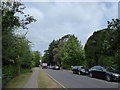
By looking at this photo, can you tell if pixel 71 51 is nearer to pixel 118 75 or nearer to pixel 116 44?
pixel 116 44

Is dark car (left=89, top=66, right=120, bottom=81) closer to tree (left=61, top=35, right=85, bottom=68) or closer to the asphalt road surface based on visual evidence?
the asphalt road surface

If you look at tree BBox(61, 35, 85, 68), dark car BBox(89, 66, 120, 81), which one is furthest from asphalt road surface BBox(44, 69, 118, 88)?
tree BBox(61, 35, 85, 68)

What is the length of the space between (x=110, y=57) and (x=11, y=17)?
60.2ft

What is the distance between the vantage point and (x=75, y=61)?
154 ft

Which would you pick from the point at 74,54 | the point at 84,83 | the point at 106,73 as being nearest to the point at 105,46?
the point at 106,73

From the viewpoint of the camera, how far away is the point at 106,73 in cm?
1675

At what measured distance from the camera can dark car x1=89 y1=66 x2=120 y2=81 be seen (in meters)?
15.6

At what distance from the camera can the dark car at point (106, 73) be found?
1565cm

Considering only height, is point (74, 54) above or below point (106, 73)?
above

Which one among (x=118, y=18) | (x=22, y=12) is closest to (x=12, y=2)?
(x=22, y=12)

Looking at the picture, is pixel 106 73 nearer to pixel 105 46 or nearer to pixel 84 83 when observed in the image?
pixel 84 83

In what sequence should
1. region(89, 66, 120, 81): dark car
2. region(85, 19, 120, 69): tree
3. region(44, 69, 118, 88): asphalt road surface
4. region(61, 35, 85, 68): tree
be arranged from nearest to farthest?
region(44, 69, 118, 88): asphalt road surface < region(89, 66, 120, 81): dark car < region(85, 19, 120, 69): tree < region(61, 35, 85, 68): tree

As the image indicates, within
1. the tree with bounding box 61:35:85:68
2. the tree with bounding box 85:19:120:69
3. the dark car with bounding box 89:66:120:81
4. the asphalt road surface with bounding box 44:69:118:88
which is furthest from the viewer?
the tree with bounding box 61:35:85:68

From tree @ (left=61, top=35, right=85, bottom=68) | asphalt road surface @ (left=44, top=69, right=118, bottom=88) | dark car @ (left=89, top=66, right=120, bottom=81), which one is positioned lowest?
asphalt road surface @ (left=44, top=69, right=118, bottom=88)
